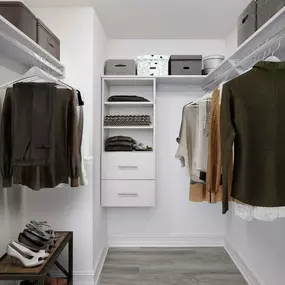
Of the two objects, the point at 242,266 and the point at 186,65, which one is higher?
the point at 186,65

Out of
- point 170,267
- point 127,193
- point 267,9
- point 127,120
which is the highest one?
point 267,9

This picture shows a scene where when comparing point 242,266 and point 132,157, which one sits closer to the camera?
point 242,266

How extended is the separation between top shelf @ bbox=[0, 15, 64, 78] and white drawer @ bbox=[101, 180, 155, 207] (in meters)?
1.23

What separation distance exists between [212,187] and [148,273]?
137cm

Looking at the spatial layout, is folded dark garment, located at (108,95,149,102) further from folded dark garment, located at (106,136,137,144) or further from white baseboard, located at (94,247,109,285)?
white baseboard, located at (94,247,109,285)

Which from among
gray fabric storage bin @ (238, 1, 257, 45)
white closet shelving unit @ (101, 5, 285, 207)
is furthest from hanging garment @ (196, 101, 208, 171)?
white closet shelving unit @ (101, 5, 285, 207)

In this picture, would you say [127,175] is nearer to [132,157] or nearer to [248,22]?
[132,157]

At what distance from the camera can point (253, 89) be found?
143 centimetres

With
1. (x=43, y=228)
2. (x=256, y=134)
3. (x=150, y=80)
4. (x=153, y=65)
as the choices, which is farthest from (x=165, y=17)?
(x=43, y=228)

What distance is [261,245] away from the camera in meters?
2.30

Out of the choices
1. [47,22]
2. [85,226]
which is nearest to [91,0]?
[47,22]

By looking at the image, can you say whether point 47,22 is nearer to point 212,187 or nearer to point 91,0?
point 91,0

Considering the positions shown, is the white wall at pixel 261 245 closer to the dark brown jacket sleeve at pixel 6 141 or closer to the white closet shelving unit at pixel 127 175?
the white closet shelving unit at pixel 127 175

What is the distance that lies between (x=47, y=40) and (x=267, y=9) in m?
1.49
